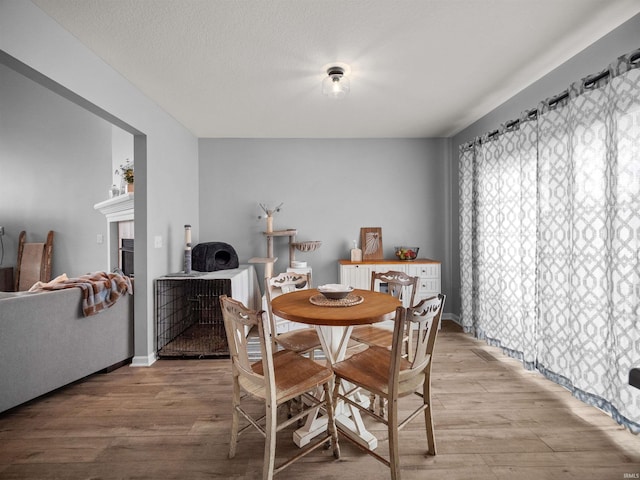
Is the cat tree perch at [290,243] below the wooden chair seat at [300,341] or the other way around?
the other way around

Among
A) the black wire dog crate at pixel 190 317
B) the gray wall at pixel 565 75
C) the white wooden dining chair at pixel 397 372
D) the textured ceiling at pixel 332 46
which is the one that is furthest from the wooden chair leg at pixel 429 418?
the gray wall at pixel 565 75

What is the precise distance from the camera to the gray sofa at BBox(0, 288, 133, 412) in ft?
6.85

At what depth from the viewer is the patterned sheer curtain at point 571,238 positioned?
6.21ft

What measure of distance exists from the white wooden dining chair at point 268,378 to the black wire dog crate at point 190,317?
147cm

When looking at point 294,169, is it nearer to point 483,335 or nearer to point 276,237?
point 276,237

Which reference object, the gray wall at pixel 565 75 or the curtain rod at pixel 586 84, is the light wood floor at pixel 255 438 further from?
the gray wall at pixel 565 75

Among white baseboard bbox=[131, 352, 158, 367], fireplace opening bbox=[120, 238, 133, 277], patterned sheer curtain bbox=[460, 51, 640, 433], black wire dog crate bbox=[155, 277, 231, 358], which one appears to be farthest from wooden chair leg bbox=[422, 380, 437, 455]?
fireplace opening bbox=[120, 238, 133, 277]

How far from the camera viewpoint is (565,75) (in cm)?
242

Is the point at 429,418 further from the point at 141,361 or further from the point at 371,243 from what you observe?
the point at 371,243

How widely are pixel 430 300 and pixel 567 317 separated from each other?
1.56 metres

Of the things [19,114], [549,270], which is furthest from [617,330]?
[19,114]

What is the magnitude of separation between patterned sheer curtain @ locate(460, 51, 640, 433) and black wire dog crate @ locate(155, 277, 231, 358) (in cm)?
284

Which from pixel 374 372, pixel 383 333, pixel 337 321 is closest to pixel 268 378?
pixel 337 321

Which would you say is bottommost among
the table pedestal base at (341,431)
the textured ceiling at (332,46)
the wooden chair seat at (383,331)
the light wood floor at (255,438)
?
the light wood floor at (255,438)
